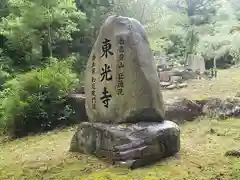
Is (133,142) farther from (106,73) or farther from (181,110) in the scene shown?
(181,110)

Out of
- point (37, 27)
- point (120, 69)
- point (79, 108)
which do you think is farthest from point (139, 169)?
point (37, 27)

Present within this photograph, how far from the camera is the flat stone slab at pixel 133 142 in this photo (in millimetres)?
5652

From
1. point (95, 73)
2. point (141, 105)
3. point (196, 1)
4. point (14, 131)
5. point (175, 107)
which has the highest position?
point (196, 1)

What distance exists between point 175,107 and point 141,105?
3277 mm

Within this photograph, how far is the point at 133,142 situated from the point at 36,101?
15.8ft

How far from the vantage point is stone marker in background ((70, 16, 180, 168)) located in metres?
5.77

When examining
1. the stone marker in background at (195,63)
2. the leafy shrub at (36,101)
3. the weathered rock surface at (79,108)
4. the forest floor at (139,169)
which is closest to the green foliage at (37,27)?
the leafy shrub at (36,101)

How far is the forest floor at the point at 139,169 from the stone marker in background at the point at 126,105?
264mm

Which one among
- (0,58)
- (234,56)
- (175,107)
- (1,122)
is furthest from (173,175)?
(234,56)

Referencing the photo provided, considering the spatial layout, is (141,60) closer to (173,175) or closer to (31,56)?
(173,175)

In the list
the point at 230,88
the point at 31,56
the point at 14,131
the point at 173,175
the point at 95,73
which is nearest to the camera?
Answer: the point at 173,175

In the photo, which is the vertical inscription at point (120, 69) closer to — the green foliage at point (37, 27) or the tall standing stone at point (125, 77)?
the tall standing stone at point (125, 77)

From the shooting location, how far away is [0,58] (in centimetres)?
1288

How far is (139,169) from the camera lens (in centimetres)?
555
